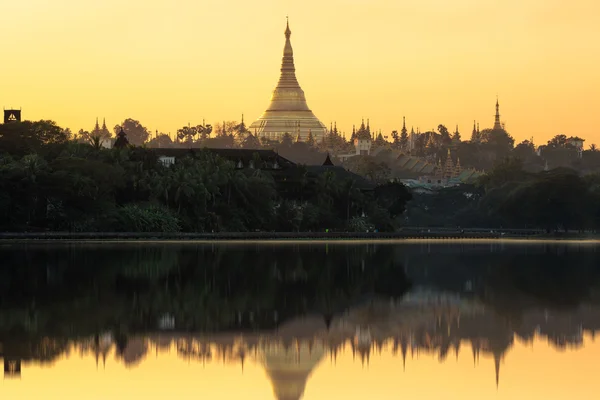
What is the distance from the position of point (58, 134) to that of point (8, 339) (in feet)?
377

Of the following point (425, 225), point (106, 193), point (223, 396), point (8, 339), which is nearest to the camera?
point (223, 396)

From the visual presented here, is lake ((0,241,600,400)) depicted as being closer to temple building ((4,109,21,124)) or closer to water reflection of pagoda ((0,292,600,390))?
water reflection of pagoda ((0,292,600,390))

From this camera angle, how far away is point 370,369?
27500 mm

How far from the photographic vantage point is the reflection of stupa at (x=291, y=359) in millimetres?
25500

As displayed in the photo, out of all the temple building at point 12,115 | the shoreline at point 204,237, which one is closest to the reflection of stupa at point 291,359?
the shoreline at point 204,237

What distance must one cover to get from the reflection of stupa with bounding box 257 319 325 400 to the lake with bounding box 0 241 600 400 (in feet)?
0.13

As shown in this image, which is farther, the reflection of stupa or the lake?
the lake

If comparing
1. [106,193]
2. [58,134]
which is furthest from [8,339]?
[58,134]

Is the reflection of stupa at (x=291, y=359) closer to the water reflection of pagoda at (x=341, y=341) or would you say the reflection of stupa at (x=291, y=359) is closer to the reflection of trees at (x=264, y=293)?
the water reflection of pagoda at (x=341, y=341)

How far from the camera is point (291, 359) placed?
2886cm

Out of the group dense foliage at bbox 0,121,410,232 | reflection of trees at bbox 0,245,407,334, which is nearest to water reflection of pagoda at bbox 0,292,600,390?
reflection of trees at bbox 0,245,407,334

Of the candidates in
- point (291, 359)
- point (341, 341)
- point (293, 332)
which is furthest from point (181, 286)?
point (291, 359)

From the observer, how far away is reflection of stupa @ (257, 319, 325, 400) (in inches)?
1004

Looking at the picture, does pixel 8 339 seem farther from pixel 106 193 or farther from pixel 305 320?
pixel 106 193
